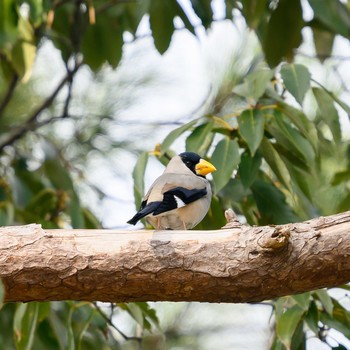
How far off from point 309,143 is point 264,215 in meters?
0.29

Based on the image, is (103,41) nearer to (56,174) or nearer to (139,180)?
(56,174)

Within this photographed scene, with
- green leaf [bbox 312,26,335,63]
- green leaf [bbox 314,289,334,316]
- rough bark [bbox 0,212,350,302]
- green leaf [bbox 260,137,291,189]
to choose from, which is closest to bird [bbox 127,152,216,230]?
rough bark [bbox 0,212,350,302]

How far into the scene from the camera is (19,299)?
103 inches

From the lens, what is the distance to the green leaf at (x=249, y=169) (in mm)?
3277

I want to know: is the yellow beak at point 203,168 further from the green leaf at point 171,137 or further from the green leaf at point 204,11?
the green leaf at point 204,11

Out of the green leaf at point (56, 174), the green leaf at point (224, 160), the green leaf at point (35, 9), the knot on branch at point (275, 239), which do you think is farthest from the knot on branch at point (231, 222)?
the green leaf at point (56, 174)

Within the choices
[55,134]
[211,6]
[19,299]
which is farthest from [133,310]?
[55,134]

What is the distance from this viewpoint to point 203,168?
3.20 meters

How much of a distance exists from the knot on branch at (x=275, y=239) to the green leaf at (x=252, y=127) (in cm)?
65

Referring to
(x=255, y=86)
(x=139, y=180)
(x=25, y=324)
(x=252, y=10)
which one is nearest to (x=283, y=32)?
(x=252, y=10)

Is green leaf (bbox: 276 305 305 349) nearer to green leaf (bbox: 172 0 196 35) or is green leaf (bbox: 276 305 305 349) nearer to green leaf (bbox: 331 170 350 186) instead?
green leaf (bbox: 331 170 350 186)

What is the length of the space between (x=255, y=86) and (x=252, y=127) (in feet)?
0.61

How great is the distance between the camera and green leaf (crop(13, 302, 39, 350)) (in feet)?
10.4

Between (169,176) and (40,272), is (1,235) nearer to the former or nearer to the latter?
(40,272)
